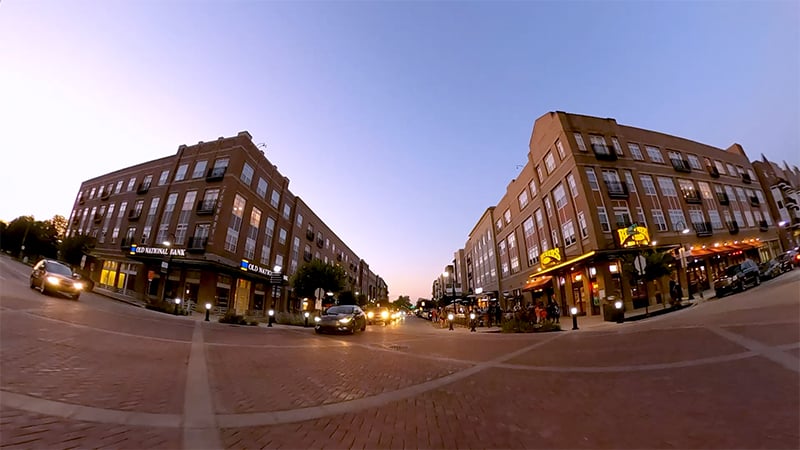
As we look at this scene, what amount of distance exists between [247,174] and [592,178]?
121 feet

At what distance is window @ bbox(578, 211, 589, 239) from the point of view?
26323mm

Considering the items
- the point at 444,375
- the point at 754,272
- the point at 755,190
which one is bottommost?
the point at 444,375

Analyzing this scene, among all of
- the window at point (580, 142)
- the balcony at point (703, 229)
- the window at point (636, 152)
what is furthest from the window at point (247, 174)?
the balcony at point (703, 229)

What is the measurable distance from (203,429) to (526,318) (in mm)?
19289

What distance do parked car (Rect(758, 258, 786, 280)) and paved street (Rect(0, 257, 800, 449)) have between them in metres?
19.4

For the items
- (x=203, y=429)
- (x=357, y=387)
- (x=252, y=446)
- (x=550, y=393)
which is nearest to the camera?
(x=252, y=446)

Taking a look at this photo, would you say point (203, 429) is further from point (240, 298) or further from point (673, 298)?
point (240, 298)

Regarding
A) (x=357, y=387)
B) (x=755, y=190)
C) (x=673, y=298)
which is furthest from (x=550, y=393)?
(x=755, y=190)

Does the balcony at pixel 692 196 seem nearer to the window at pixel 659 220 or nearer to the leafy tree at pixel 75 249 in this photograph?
the window at pixel 659 220

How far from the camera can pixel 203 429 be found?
338cm

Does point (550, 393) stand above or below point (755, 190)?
below

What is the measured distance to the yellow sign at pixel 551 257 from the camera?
2962cm

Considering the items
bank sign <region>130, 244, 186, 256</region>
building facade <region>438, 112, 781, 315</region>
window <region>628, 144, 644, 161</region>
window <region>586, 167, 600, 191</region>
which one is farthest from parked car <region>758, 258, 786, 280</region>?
bank sign <region>130, 244, 186, 256</region>

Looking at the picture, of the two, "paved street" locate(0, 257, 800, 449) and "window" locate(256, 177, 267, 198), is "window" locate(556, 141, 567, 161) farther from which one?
"window" locate(256, 177, 267, 198)
